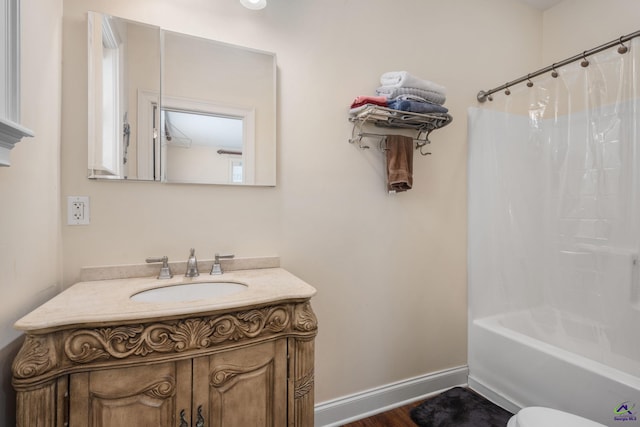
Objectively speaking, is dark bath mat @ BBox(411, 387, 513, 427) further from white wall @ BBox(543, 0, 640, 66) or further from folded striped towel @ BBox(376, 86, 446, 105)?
white wall @ BBox(543, 0, 640, 66)

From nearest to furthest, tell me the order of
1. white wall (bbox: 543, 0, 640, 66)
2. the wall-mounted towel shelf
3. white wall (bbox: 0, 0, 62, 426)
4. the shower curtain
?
white wall (bbox: 0, 0, 62, 426)
the shower curtain
the wall-mounted towel shelf
white wall (bbox: 543, 0, 640, 66)

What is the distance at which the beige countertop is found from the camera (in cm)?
81

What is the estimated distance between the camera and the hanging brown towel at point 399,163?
5.51ft

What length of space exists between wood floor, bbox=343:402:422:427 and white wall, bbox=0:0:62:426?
1537 millimetres

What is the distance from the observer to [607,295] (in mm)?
1476

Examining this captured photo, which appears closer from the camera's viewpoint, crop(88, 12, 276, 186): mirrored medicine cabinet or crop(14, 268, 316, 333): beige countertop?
crop(14, 268, 316, 333): beige countertop

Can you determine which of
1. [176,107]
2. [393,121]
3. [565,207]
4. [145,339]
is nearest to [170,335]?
[145,339]

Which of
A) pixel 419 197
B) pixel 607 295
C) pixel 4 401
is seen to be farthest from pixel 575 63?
pixel 4 401

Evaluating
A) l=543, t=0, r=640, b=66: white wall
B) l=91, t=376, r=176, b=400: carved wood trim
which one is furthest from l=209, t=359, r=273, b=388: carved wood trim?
l=543, t=0, r=640, b=66: white wall

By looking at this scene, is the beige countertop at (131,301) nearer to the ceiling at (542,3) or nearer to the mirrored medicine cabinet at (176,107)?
the mirrored medicine cabinet at (176,107)

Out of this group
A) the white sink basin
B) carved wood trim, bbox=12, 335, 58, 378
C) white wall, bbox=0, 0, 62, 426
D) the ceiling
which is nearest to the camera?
carved wood trim, bbox=12, 335, 58, 378

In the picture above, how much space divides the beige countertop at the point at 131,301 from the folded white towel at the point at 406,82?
1.18 m

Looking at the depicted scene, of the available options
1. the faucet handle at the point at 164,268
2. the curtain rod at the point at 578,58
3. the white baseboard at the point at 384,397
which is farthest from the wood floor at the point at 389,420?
the curtain rod at the point at 578,58

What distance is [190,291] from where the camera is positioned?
49.3 inches
